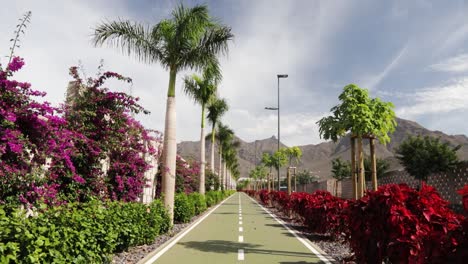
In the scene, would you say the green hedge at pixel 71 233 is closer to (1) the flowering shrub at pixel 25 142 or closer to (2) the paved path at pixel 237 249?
(1) the flowering shrub at pixel 25 142

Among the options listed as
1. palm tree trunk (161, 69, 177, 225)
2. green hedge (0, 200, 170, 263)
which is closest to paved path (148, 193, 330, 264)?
green hedge (0, 200, 170, 263)

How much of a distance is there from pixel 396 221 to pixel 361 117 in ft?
12.4

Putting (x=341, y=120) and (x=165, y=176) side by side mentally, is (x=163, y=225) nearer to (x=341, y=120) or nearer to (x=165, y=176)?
(x=165, y=176)

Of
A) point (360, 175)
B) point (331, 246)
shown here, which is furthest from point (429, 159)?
point (360, 175)

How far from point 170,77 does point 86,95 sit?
12.4ft

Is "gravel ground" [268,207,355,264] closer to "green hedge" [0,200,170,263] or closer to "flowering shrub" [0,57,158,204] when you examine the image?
"green hedge" [0,200,170,263]

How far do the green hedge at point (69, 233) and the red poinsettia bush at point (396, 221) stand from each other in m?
4.50

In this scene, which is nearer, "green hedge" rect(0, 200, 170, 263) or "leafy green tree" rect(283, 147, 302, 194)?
"green hedge" rect(0, 200, 170, 263)

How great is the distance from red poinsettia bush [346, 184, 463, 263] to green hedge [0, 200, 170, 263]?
450 cm

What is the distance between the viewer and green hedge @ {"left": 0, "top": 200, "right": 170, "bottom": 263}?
4309 mm

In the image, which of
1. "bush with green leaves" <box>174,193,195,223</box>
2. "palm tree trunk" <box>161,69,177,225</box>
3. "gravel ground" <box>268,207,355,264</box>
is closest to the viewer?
"gravel ground" <box>268,207,355,264</box>

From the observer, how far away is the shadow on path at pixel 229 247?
29.9 ft

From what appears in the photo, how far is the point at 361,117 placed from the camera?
8656 millimetres

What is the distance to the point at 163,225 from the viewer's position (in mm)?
12148
